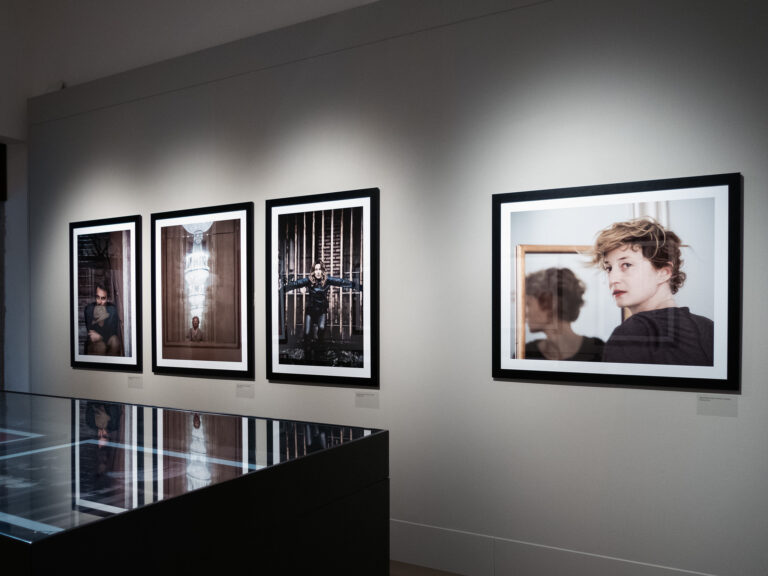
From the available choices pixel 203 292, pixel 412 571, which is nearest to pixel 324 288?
pixel 203 292

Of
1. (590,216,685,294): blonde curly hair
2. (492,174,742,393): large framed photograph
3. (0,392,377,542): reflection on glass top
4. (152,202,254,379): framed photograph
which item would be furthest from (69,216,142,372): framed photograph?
(590,216,685,294): blonde curly hair

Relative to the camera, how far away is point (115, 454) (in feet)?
6.68

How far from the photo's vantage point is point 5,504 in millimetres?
1534

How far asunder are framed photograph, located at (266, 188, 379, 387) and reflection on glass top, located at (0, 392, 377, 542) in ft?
6.74

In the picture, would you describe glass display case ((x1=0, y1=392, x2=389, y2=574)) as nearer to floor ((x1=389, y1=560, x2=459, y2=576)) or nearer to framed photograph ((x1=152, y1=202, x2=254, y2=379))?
floor ((x1=389, y1=560, x2=459, y2=576))

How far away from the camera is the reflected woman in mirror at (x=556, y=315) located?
3941 millimetres

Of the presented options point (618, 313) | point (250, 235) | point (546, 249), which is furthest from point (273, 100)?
point (618, 313)

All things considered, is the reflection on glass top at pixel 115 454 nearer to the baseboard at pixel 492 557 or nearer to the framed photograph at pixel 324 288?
the framed photograph at pixel 324 288

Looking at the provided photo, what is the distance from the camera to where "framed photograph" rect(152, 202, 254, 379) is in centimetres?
538

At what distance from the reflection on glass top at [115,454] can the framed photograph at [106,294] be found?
320 centimetres

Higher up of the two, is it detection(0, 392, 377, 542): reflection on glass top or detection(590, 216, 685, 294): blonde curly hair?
detection(590, 216, 685, 294): blonde curly hair

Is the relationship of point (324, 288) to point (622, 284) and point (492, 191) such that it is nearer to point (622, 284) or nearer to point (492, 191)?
point (492, 191)

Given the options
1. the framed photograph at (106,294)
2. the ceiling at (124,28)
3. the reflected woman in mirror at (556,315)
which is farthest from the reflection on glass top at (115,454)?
the ceiling at (124,28)

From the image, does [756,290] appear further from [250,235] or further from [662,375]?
[250,235]
